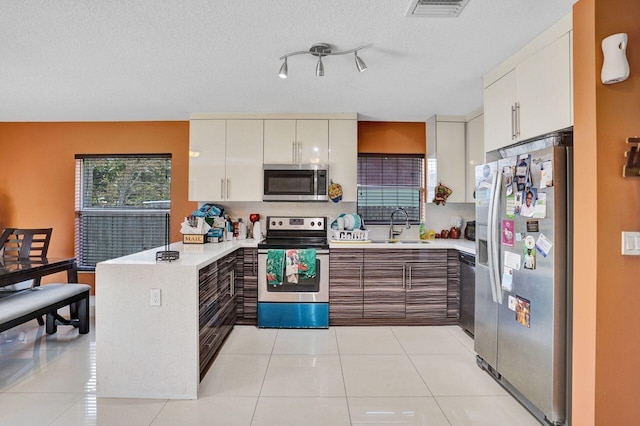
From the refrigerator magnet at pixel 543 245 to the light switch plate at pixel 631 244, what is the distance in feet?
1.03

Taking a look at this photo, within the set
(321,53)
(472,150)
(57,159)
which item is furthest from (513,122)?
(57,159)

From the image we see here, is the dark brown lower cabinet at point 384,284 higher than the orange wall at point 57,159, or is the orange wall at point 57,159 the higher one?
the orange wall at point 57,159

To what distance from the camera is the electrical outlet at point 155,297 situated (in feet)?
7.29

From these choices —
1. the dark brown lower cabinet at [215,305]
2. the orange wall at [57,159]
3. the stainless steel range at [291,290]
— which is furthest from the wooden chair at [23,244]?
the stainless steel range at [291,290]

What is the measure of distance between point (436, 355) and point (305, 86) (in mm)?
2608

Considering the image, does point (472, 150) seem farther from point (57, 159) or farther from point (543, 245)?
point (57, 159)

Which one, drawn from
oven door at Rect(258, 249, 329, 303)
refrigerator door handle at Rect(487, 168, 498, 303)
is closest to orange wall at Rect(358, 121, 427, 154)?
oven door at Rect(258, 249, 329, 303)

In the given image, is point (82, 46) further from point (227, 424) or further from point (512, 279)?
point (512, 279)

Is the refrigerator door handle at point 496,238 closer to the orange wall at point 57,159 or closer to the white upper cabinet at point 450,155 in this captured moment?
the white upper cabinet at point 450,155

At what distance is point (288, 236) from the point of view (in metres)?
4.18

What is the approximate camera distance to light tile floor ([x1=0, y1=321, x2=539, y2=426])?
2059 millimetres

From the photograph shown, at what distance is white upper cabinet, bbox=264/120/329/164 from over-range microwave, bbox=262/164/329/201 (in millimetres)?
79

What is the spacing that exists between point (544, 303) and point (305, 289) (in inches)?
85.7

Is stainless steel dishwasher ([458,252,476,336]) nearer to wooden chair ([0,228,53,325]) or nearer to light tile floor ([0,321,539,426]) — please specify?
light tile floor ([0,321,539,426])
